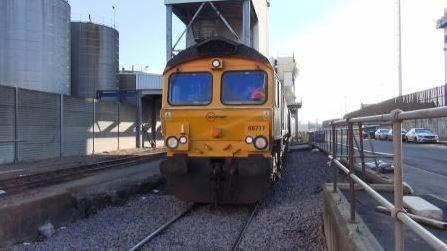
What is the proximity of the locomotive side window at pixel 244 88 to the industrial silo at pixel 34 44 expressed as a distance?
25.2 m

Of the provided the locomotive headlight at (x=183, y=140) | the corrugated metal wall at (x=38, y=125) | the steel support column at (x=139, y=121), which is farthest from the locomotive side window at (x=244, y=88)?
the steel support column at (x=139, y=121)

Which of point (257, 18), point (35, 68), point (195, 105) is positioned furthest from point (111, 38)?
point (195, 105)

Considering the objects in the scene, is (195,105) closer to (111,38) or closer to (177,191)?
(177,191)

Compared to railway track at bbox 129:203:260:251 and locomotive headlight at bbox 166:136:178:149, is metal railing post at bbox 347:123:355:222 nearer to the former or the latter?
railway track at bbox 129:203:260:251

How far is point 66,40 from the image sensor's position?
36.7m

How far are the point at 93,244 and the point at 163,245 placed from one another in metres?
1.04

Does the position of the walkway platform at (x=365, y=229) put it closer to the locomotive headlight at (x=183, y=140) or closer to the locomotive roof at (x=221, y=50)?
the locomotive headlight at (x=183, y=140)

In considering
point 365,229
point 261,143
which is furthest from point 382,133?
point 261,143

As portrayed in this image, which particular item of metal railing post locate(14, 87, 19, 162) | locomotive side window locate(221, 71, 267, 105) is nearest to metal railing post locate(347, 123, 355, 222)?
locomotive side window locate(221, 71, 267, 105)

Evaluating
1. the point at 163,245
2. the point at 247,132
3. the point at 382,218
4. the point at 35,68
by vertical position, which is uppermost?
the point at 35,68

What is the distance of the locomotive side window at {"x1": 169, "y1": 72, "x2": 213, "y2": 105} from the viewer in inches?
423

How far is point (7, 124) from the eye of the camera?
70.5ft

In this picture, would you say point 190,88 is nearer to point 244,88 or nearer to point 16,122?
point 244,88

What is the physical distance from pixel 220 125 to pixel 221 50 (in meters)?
1.59
